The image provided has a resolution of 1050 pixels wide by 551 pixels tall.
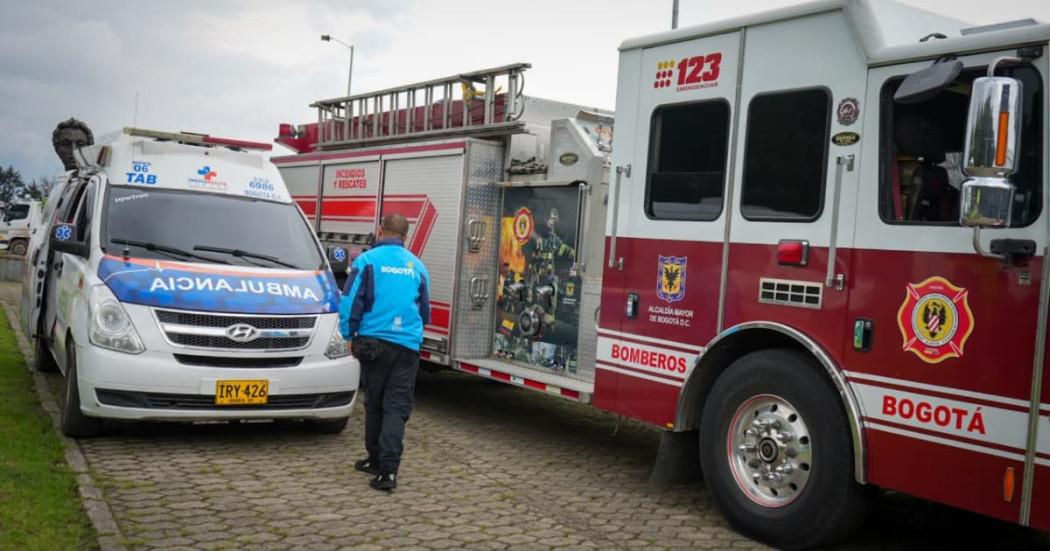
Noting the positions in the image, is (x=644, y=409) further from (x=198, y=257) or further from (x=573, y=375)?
(x=198, y=257)

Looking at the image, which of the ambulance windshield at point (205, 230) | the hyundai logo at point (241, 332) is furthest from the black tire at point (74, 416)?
the hyundai logo at point (241, 332)

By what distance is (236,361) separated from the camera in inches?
271

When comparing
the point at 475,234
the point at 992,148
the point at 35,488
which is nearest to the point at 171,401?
the point at 35,488

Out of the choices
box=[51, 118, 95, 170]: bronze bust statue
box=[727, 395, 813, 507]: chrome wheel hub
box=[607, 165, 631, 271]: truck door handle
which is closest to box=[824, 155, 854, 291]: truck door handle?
box=[727, 395, 813, 507]: chrome wheel hub

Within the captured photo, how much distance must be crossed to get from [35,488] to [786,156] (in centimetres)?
472

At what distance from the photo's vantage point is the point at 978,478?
4.53m

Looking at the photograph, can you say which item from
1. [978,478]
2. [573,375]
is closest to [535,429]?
[573,375]

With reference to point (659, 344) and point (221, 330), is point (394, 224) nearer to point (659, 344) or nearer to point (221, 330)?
point (221, 330)

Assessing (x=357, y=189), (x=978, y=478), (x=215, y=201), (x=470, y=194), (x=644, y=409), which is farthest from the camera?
(x=357, y=189)

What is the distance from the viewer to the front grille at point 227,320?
6.79 metres

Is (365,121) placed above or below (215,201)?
above

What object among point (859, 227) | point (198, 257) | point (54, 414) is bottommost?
point (54, 414)

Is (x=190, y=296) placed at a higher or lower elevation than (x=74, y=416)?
higher

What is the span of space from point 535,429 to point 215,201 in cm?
335
